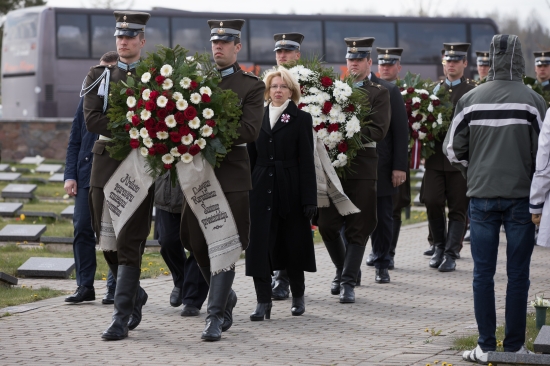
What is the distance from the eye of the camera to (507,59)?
6.29 meters

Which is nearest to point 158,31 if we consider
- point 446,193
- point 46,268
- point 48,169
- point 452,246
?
point 48,169

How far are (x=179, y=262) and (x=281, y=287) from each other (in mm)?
1108

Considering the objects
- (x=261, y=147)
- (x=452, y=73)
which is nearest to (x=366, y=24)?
(x=452, y=73)

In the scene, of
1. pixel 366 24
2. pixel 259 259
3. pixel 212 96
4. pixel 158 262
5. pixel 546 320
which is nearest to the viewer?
pixel 212 96

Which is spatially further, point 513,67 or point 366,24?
point 366,24

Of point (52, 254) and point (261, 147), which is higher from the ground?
point (261, 147)

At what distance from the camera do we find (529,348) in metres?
6.37

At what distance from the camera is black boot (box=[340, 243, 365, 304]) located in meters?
8.69

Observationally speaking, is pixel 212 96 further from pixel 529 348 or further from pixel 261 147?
pixel 529 348

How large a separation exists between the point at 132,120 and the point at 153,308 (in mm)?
2120

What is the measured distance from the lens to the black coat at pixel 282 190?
25.9 ft

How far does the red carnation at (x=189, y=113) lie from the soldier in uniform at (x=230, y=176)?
14.9 inches

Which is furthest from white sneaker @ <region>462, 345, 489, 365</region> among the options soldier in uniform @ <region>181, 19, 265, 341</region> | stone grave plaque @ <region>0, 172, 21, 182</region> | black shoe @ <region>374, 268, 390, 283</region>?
stone grave plaque @ <region>0, 172, 21, 182</region>

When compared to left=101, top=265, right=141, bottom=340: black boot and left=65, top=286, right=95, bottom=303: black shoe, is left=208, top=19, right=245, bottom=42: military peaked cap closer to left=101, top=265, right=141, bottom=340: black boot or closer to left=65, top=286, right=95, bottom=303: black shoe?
left=101, top=265, right=141, bottom=340: black boot
